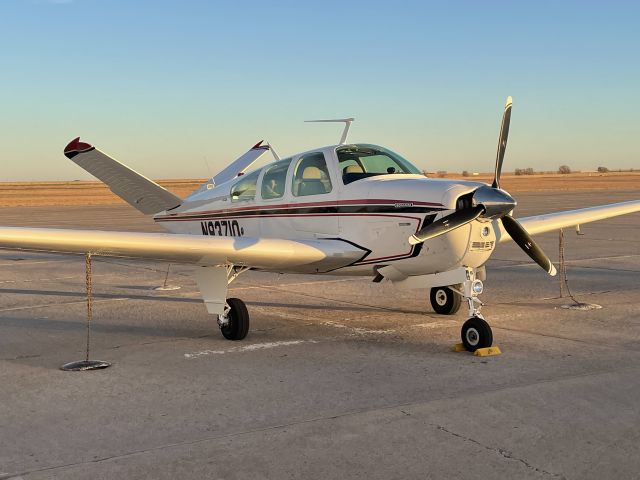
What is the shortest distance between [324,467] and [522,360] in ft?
11.4

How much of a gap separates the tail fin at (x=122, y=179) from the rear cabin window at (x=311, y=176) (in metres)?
2.83

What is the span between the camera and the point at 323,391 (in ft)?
20.2

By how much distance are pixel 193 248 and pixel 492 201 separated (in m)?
3.28

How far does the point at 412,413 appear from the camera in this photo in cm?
548

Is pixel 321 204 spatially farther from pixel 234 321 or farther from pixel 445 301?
pixel 445 301

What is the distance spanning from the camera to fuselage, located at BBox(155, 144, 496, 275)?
7789 millimetres

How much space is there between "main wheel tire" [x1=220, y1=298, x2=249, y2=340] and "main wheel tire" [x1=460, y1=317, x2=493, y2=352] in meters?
2.64

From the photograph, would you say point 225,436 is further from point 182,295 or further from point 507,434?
point 182,295

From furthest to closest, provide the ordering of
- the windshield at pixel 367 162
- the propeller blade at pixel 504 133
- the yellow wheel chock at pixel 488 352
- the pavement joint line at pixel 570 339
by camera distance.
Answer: the windshield at pixel 367 162, the propeller blade at pixel 504 133, the pavement joint line at pixel 570 339, the yellow wheel chock at pixel 488 352

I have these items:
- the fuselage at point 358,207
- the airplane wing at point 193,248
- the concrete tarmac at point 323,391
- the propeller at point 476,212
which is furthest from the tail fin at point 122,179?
the propeller at point 476,212

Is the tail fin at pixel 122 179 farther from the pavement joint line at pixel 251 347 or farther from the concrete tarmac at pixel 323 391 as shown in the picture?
the pavement joint line at pixel 251 347

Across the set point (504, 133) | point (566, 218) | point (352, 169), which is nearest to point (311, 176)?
point (352, 169)

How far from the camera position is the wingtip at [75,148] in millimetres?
9531

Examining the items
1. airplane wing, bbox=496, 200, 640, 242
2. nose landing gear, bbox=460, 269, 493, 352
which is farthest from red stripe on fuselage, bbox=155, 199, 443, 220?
airplane wing, bbox=496, 200, 640, 242
